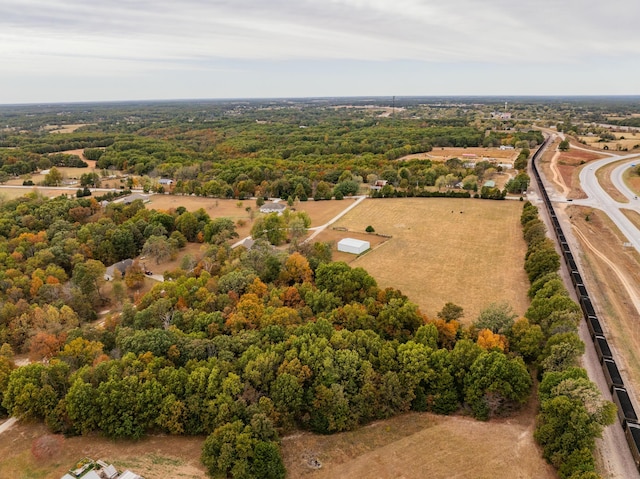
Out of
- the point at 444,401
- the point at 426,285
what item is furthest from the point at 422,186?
the point at 444,401

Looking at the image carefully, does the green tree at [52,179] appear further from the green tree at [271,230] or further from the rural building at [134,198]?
A: the green tree at [271,230]

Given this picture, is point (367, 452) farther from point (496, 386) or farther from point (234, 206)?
point (234, 206)

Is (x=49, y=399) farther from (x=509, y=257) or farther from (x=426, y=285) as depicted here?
(x=509, y=257)

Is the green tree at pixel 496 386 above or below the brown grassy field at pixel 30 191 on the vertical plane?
below

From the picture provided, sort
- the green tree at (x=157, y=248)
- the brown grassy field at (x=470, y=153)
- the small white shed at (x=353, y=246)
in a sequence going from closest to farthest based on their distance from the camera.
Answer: the green tree at (x=157, y=248) → the small white shed at (x=353, y=246) → the brown grassy field at (x=470, y=153)

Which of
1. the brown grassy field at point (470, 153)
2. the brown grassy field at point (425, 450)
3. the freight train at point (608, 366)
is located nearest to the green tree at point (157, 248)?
the brown grassy field at point (425, 450)

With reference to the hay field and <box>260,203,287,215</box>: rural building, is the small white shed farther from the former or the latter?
<box>260,203,287,215</box>: rural building
